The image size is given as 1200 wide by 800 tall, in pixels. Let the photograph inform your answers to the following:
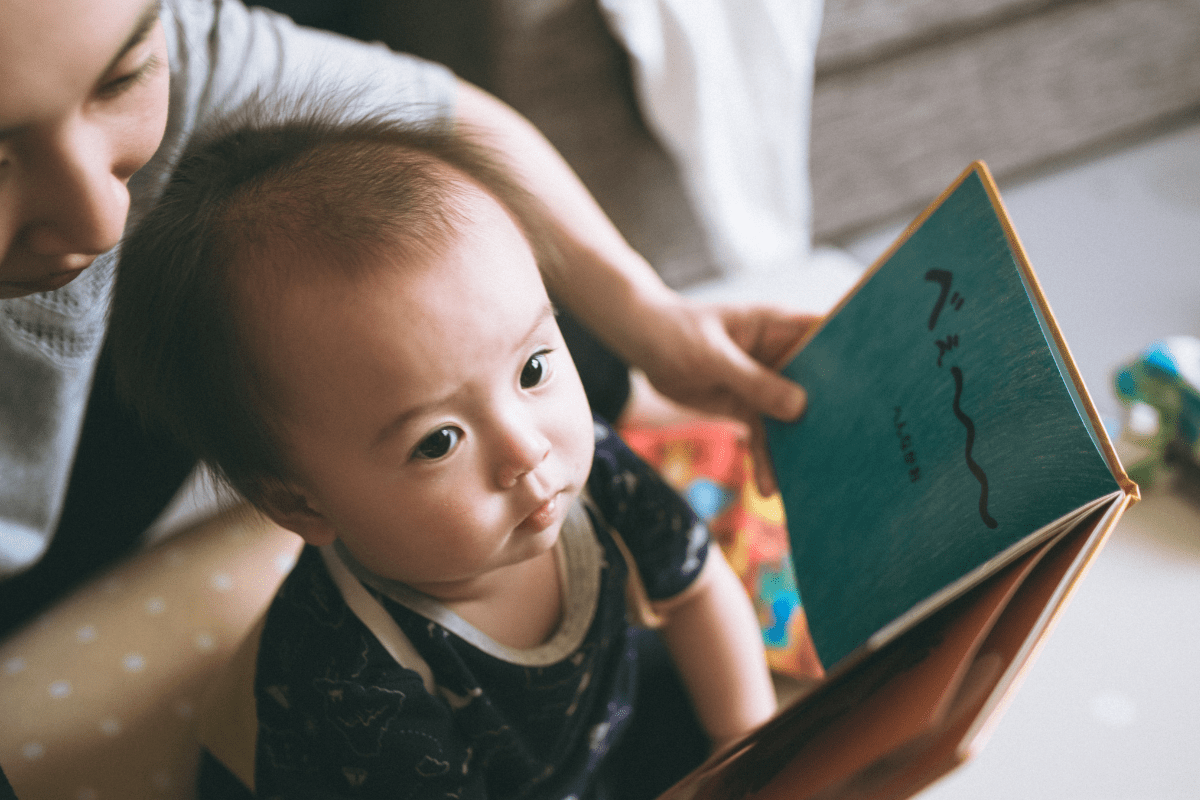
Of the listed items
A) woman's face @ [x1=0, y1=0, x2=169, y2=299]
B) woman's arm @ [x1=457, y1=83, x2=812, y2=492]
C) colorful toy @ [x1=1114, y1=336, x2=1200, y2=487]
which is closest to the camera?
woman's face @ [x1=0, y1=0, x2=169, y2=299]

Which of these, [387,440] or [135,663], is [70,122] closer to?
[387,440]

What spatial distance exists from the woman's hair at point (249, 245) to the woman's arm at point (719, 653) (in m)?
0.31

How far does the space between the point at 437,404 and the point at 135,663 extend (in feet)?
1.27

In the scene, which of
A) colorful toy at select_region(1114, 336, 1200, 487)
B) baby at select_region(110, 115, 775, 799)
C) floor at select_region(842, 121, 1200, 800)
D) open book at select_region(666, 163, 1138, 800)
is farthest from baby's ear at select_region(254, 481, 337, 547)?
colorful toy at select_region(1114, 336, 1200, 487)

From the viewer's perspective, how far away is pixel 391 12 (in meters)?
1.06

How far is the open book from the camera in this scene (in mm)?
324

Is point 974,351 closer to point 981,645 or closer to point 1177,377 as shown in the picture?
point 981,645

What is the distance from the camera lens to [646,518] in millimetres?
571

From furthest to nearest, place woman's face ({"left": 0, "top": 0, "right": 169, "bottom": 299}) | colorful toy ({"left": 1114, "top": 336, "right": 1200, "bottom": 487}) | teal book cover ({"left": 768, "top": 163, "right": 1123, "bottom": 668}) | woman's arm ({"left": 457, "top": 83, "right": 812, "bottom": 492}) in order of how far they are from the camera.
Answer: colorful toy ({"left": 1114, "top": 336, "right": 1200, "bottom": 487}) → woman's arm ({"left": 457, "top": 83, "right": 812, "bottom": 492}) → teal book cover ({"left": 768, "top": 163, "right": 1123, "bottom": 668}) → woman's face ({"left": 0, "top": 0, "right": 169, "bottom": 299})

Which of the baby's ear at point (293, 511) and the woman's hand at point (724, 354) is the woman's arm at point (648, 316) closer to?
the woman's hand at point (724, 354)

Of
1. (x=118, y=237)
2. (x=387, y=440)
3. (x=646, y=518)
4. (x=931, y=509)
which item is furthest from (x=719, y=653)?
(x=118, y=237)

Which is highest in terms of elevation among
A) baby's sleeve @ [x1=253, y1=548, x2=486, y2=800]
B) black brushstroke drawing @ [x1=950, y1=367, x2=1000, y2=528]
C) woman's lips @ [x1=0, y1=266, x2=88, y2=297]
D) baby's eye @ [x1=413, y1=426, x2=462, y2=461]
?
black brushstroke drawing @ [x1=950, y1=367, x2=1000, y2=528]

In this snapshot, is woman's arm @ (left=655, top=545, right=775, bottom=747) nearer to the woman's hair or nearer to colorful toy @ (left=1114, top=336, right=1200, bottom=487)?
the woman's hair

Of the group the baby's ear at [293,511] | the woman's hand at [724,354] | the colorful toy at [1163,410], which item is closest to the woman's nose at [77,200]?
the baby's ear at [293,511]
